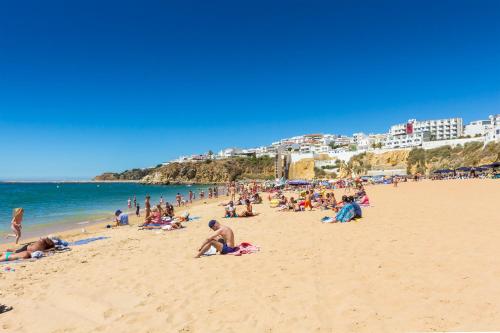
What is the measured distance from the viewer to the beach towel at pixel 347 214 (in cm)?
1105

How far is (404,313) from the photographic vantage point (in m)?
3.75

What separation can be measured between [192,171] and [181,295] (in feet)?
338

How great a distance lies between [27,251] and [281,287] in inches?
280

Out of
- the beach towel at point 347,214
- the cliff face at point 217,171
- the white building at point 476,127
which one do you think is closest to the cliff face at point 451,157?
the white building at point 476,127

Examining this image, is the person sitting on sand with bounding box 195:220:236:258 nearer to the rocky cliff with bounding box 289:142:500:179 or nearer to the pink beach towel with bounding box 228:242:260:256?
the pink beach towel with bounding box 228:242:260:256

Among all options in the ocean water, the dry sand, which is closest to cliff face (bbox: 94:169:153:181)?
the ocean water

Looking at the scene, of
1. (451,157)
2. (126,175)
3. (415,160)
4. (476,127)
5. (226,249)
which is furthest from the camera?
(126,175)

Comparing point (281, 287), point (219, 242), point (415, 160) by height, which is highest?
point (415, 160)

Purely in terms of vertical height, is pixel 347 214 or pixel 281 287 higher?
pixel 347 214

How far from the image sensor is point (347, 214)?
11.1 meters

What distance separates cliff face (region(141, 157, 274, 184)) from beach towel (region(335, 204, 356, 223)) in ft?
278

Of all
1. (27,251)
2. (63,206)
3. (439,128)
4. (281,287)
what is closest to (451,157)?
(439,128)

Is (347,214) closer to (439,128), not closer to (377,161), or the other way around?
(377,161)

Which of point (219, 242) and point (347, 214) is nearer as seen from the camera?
point (219, 242)
